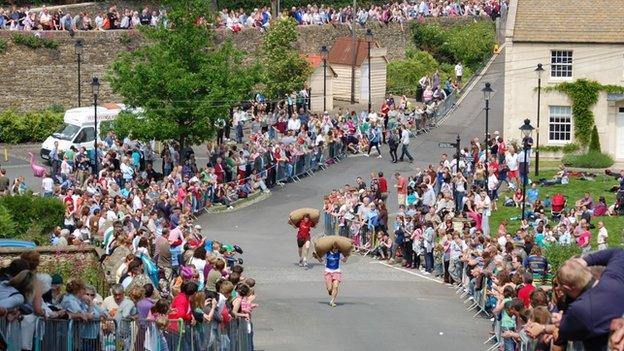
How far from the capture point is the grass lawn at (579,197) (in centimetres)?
4397

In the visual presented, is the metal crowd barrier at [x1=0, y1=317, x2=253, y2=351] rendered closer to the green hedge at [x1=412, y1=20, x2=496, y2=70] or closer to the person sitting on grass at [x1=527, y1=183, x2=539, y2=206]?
the person sitting on grass at [x1=527, y1=183, x2=539, y2=206]

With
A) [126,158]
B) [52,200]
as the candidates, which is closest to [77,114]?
[126,158]

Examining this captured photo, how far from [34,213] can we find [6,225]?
206cm

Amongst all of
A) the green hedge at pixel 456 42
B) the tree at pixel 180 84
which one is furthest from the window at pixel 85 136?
the green hedge at pixel 456 42

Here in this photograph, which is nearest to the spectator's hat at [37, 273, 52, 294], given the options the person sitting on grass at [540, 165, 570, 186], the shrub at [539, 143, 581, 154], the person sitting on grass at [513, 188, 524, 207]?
the person sitting on grass at [513, 188, 524, 207]

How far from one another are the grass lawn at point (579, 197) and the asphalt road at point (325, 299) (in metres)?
3.22

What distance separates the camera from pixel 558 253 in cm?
3566

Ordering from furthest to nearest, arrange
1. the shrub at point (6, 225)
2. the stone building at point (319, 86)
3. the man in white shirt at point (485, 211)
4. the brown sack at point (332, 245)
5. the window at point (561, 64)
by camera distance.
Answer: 1. the stone building at point (319, 86)
2. the window at point (561, 64)
3. the man in white shirt at point (485, 211)
4. the shrub at point (6, 225)
5. the brown sack at point (332, 245)

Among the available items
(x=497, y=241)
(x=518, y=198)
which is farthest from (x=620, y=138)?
(x=497, y=241)

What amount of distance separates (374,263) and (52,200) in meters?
7.60

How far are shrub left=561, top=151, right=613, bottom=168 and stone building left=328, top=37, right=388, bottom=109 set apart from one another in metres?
14.1

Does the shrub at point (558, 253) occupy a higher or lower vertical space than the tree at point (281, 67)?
lower

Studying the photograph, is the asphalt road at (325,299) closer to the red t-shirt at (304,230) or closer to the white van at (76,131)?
the red t-shirt at (304,230)

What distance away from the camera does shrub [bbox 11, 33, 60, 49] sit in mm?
64312
